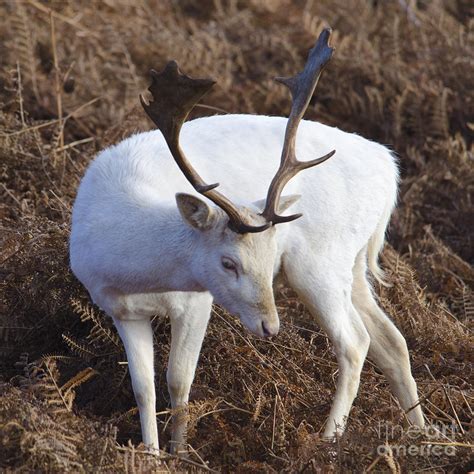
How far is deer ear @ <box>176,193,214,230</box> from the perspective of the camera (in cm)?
493

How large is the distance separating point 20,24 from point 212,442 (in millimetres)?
5585

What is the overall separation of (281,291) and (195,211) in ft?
7.88

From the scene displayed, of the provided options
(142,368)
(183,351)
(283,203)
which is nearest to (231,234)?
(283,203)

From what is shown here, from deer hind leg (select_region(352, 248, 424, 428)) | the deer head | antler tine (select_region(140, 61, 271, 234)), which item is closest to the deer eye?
the deer head

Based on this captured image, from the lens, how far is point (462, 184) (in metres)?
8.73

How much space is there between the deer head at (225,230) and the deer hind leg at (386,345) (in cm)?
144

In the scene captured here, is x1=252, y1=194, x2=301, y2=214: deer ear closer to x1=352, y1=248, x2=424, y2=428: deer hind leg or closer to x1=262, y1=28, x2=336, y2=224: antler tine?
x1=262, y1=28, x2=336, y2=224: antler tine

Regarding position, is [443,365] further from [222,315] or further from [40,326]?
[40,326]

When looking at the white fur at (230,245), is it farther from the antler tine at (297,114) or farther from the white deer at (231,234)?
the antler tine at (297,114)

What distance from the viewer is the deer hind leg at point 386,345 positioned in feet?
20.0

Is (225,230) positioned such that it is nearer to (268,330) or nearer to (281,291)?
(268,330)

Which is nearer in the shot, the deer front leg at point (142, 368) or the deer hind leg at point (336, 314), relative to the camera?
the deer front leg at point (142, 368)

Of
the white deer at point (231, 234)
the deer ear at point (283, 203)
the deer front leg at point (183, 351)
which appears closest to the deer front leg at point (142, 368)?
the white deer at point (231, 234)

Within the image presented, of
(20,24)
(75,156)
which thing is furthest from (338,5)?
(75,156)
